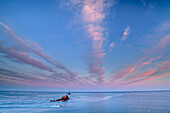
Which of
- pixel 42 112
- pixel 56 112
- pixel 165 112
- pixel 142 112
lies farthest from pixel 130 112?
pixel 42 112

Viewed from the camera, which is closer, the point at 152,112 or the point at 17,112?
the point at 152,112

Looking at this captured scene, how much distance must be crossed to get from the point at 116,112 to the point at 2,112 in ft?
Result: 74.5

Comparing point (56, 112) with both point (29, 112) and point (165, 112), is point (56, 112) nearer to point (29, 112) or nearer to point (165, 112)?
point (29, 112)

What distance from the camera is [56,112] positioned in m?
21.3

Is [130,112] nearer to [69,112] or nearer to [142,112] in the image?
[142,112]

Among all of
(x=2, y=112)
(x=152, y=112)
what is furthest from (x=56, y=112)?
Result: (x=152, y=112)

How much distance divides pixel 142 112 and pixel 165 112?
4501mm

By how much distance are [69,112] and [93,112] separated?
4851 mm

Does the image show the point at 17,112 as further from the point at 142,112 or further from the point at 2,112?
the point at 142,112

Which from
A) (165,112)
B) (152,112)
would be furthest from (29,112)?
(165,112)

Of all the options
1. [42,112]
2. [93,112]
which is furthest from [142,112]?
[42,112]

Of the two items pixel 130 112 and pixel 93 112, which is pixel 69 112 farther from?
pixel 130 112

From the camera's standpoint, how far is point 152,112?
2017 cm

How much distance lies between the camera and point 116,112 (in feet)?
66.9
